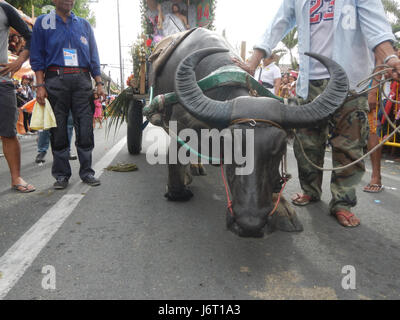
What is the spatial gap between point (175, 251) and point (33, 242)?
103 centimetres

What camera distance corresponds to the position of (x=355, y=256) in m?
2.28

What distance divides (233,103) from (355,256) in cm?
136

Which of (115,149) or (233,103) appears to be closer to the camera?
(233,103)

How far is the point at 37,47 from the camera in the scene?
3713mm

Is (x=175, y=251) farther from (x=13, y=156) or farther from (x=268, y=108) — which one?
(x=13, y=156)

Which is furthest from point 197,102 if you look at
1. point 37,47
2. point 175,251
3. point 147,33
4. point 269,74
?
point 269,74

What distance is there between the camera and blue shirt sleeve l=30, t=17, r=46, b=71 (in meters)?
3.70

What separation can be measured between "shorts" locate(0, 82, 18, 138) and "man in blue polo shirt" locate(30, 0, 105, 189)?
0.28 meters

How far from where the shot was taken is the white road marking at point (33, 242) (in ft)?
6.26

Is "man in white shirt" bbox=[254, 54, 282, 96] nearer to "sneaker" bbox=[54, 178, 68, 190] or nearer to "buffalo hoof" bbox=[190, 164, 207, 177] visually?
"buffalo hoof" bbox=[190, 164, 207, 177]

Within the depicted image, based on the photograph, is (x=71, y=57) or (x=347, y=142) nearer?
(x=347, y=142)

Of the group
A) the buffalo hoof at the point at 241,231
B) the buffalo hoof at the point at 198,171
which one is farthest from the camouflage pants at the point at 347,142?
the buffalo hoof at the point at 198,171
